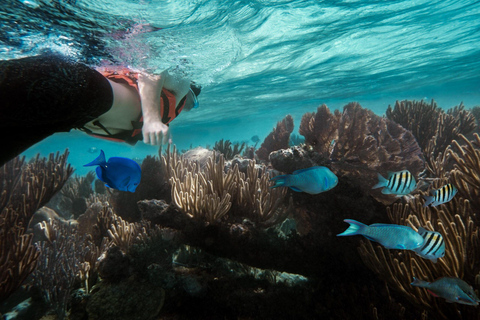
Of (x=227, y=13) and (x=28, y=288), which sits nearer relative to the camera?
(x=28, y=288)

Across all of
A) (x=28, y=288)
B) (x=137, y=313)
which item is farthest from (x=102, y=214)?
(x=137, y=313)

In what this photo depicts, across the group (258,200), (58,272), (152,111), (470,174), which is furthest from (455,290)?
(58,272)

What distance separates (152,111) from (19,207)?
4656mm

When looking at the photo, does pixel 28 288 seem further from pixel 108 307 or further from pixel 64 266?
pixel 108 307

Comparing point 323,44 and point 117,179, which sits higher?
point 323,44

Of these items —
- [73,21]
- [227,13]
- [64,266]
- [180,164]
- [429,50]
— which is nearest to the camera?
[64,266]

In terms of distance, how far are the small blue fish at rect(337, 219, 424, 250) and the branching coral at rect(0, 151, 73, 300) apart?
4.83 meters

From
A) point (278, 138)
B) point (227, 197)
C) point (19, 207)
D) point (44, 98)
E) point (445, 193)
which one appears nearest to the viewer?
point (44, 98)

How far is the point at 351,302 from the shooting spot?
324 cm

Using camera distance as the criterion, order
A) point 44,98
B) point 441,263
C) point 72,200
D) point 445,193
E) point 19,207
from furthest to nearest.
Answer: point 72,200
point 19,207
point 445,193
point 441,263
point 44,98

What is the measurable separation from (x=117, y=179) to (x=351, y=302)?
11.4 feet

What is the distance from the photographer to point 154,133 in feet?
6.75

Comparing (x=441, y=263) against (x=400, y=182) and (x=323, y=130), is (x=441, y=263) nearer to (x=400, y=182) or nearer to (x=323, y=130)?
(x=400, y=182)

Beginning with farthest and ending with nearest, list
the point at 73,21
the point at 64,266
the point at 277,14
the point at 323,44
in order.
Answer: the point at 323,44, the point at 277,14, the point at 73,21, the point at 64,266
